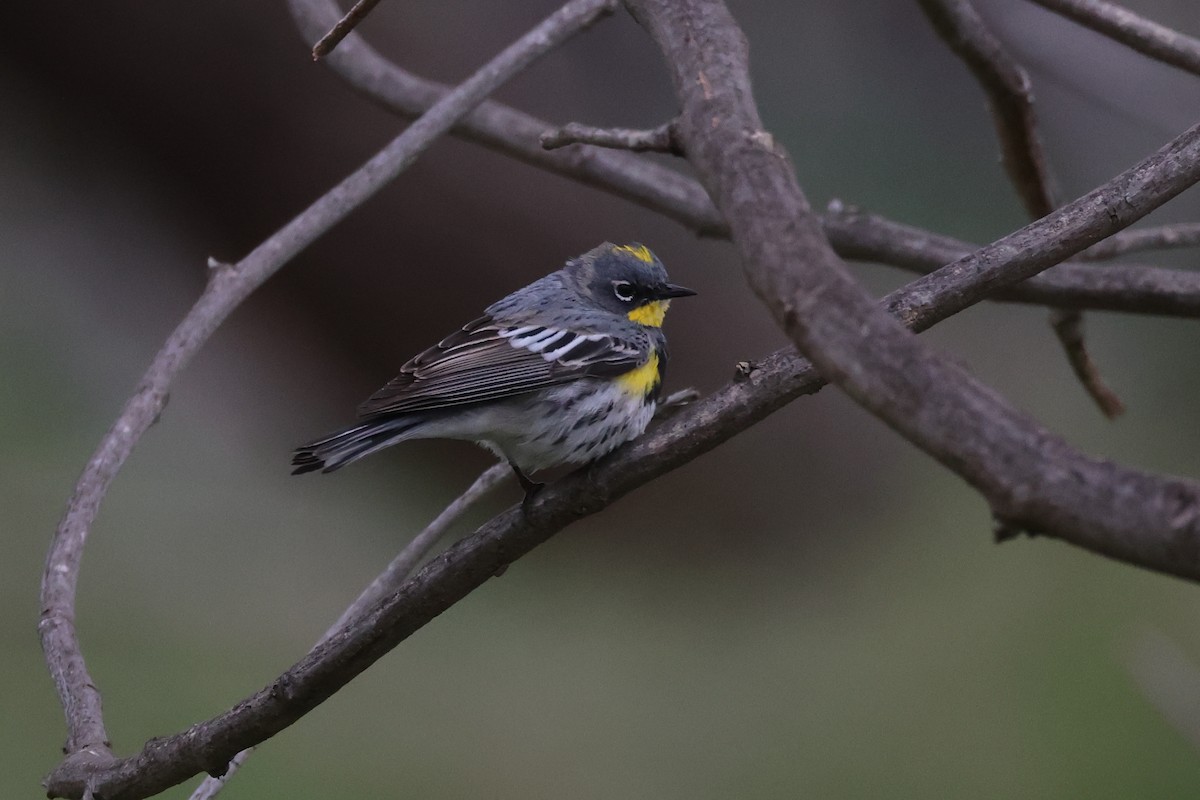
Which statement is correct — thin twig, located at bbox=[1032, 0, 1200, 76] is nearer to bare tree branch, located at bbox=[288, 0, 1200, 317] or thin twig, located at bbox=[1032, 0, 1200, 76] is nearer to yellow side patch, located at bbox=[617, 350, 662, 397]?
bare tree branch, located at bbox=[288, 0, 1200, 317]

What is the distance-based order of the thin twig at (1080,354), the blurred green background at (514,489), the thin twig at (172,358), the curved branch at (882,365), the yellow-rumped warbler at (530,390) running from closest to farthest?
the curved branch at (882,365) < the thin twig at (172,358) < the yellow-rumped warbler at (530,390) < the thin twig at (1080,354) < the blurred green background at (514,489)

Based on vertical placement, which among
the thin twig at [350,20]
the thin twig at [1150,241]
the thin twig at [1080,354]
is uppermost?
the thin twig at [350,20]

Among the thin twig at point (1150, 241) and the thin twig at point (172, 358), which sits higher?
the thin twig at point (172, 358)

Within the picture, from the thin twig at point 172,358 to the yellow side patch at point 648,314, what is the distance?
2.03 ft

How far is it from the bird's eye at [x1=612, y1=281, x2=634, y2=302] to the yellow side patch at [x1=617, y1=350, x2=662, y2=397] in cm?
24

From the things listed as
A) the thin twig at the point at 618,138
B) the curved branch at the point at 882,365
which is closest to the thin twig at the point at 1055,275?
the thin twig at the point at 618,138

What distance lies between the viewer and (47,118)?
6.00 metres

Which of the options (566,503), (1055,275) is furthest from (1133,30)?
(566,503)

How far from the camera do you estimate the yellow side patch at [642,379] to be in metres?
2.55

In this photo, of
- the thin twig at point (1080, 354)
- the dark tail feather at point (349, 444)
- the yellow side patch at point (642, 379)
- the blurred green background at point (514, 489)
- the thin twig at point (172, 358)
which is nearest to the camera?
the thin twig at point (172, 358)

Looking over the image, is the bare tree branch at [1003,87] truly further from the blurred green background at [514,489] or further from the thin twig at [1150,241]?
the blurred green background at [514,489]

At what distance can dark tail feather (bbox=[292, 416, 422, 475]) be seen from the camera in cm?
213

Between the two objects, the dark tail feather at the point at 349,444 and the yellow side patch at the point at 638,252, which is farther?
the yellow side patch at the point at 638,252

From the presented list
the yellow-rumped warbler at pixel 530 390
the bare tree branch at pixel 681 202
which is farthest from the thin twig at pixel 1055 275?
the yellow-rumped warbler at pixel 530 390
